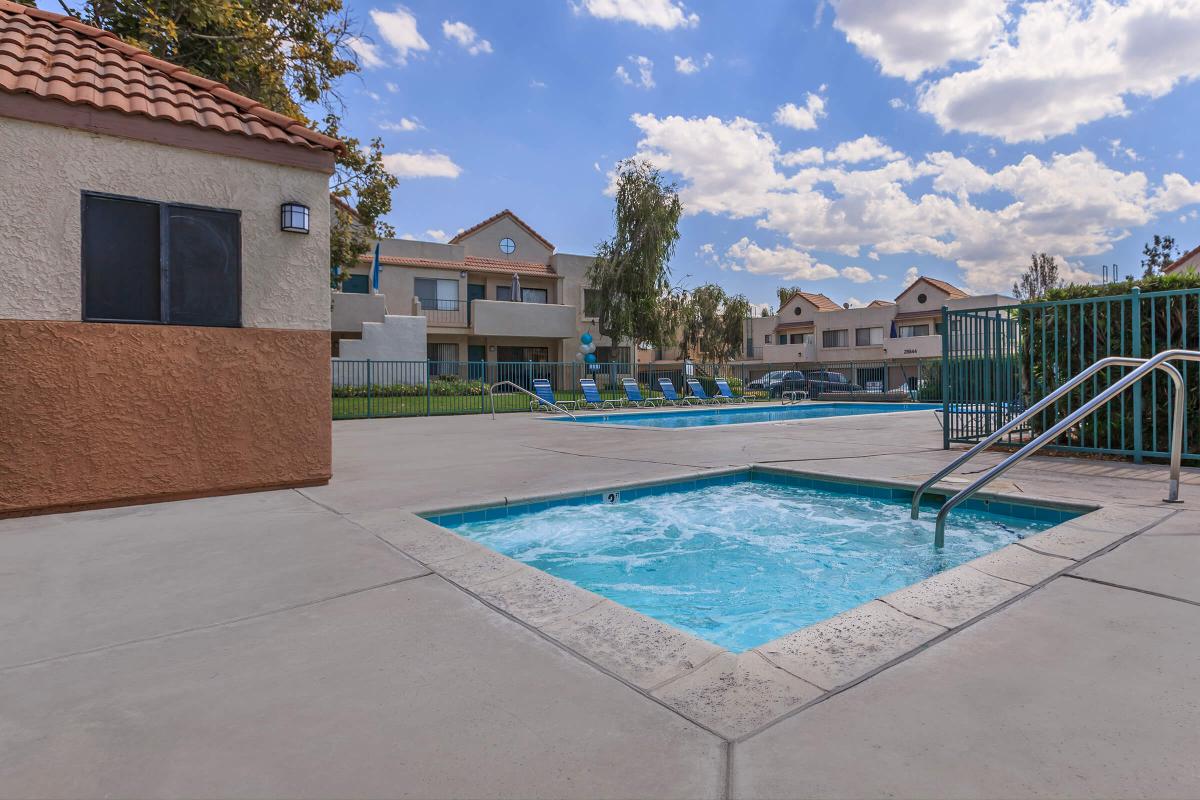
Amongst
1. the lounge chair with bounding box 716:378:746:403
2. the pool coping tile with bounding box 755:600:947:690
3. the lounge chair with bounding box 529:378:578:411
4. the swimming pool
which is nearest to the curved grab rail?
the pool coping tile with bounding box 755:600:947:690

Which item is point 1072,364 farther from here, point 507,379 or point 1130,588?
point 507,379

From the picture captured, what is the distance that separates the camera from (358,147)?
1245cm

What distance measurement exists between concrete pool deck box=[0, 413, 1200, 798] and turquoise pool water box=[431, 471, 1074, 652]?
1.20m

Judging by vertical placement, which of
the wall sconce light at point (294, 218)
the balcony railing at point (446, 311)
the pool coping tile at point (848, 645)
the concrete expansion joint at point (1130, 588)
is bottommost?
the pool coping tile at point (848, 645)

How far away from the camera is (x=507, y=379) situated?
26.1 m

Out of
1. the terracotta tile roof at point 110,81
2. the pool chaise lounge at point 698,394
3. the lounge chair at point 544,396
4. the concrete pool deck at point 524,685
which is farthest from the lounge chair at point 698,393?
the concrete pool deck at point 524,685

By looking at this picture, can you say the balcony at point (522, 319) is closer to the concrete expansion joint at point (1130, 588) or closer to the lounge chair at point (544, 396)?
the lounge chair at point (544, 396)

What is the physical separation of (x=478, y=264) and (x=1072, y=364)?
27.2 meters

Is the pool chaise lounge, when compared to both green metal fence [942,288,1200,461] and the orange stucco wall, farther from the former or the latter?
the orange stucco wall

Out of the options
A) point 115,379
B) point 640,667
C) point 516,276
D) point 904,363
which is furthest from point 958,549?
point 904,363

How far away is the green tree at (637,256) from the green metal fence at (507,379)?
9.34 ft

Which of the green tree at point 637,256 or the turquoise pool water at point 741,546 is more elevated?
the green tree at point 637,256

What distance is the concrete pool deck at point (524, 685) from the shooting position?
1795 millimetres

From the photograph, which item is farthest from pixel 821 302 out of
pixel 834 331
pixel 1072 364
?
pixel 1072 364
